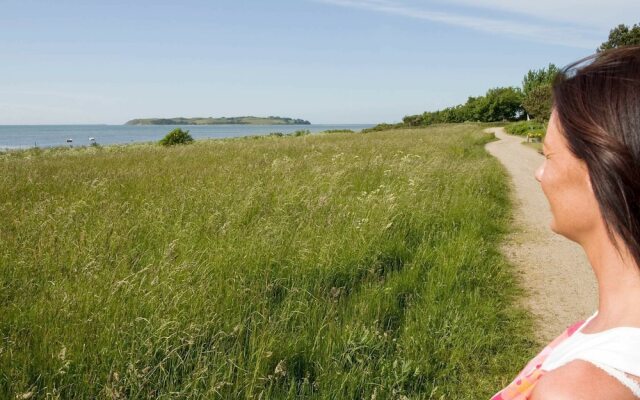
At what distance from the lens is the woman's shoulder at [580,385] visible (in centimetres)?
73

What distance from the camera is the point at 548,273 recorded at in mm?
5918

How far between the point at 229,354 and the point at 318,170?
5.89m

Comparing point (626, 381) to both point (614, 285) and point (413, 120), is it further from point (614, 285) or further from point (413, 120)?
point (413, 120)

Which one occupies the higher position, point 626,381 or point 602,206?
point 602,206

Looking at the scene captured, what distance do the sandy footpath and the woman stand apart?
374 cm

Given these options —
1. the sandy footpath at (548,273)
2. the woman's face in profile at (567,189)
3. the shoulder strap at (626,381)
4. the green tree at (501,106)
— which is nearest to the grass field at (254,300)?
the sandy footpath at (548,273)

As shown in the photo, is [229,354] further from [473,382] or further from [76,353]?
[473,382]

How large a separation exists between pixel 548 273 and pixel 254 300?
13.0 ft

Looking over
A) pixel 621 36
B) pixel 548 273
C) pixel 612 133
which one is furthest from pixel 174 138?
pixel 621 36

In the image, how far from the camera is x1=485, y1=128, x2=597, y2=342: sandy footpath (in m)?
4.75

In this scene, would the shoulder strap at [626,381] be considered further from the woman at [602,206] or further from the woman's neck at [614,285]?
the woman's neck at [614,285]

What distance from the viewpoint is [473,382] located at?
352 cm

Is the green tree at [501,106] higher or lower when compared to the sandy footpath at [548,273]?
higher

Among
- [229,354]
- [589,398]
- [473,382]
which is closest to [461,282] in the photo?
[473,382]
